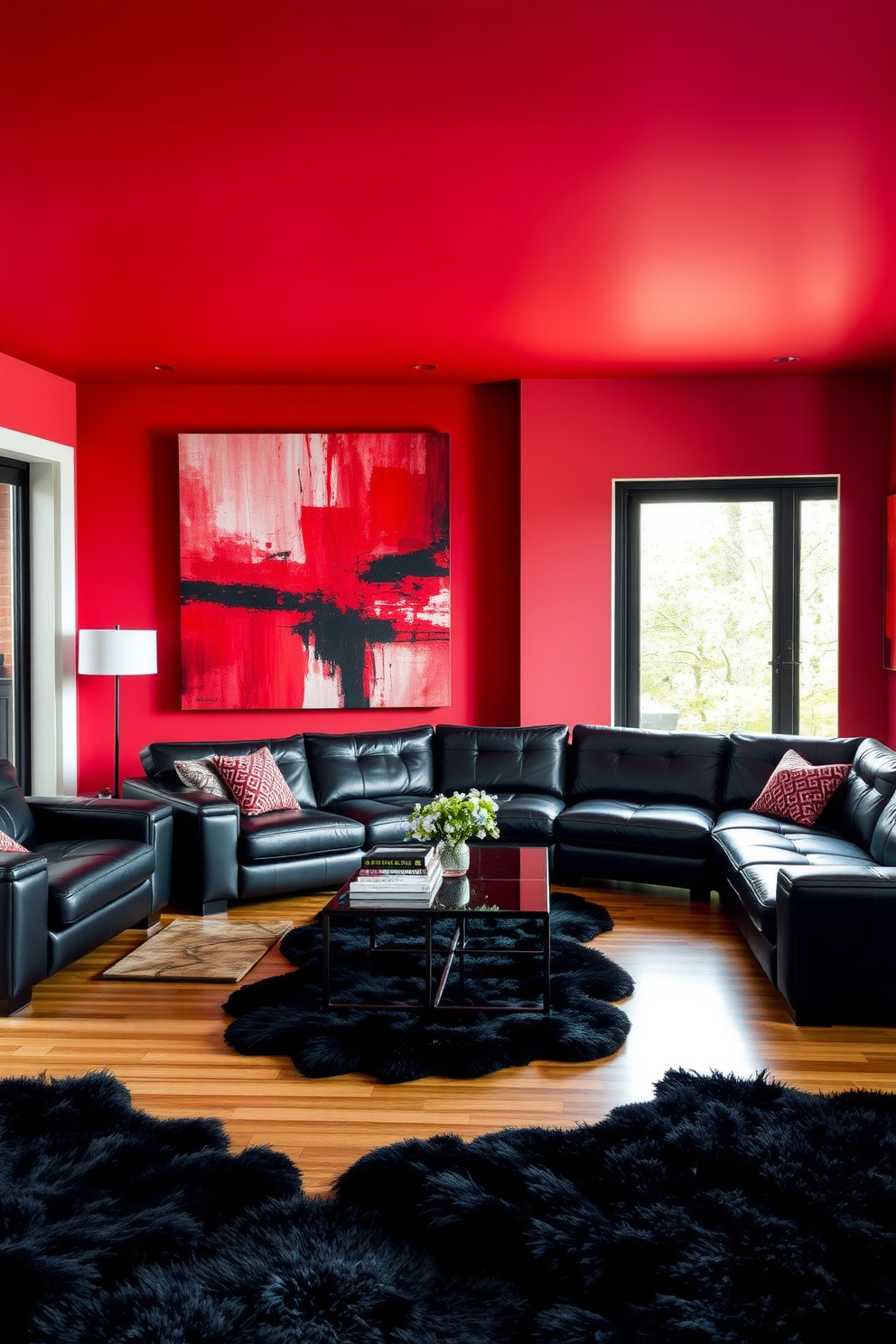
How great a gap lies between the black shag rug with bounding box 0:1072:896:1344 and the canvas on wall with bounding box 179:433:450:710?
4219mm

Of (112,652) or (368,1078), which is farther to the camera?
(112,652)

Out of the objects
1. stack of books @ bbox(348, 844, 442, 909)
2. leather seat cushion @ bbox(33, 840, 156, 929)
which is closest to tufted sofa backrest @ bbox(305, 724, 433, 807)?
leather seat cushion @ bbox(33, 840, 156, 929)

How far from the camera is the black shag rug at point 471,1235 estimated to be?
2.18m

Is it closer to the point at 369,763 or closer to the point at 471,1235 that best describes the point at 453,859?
the point at 471,1235

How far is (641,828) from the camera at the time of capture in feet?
19.1

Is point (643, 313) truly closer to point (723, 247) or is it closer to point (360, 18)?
point (723, 247)

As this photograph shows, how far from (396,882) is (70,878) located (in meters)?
1.35

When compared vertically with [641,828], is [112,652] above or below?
above

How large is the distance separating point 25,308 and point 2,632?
2193mm

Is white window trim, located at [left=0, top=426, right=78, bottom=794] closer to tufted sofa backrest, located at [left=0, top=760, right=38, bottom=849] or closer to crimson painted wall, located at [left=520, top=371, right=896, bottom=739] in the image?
tufted sofa backrest, located at [left=0, top=760, right=38, bottom=849]

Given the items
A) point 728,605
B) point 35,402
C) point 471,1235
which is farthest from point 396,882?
point 35,402

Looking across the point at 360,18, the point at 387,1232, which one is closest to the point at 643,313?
the point at 360,18

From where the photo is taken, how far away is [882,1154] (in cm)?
282

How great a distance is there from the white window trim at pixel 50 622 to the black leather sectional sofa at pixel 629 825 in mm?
1045
